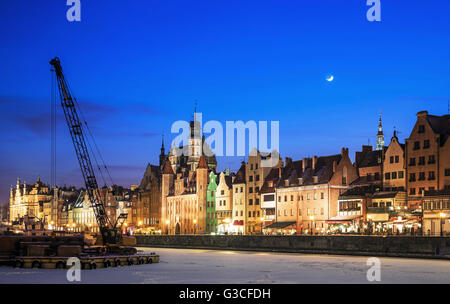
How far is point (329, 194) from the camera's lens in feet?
333

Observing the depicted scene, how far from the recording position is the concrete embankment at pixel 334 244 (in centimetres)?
7006

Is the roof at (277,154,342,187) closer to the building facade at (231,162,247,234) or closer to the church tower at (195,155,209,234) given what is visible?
the building facade at (231,162,247,234)

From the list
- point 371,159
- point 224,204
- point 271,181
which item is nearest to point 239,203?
point 224,204

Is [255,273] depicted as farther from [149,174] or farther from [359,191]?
[149,174]

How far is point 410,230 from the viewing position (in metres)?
82.2

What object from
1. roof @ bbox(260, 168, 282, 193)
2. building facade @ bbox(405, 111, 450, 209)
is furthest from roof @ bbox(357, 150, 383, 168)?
roof @ bbox(260, 168, 282, 193)

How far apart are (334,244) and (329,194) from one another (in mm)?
20297

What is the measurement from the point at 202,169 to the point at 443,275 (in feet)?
296

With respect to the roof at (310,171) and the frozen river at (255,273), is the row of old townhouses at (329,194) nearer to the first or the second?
the roof at (310,171)

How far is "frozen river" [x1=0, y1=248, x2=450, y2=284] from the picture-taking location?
47438mm

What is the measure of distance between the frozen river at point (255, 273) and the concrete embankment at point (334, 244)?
4507mm
